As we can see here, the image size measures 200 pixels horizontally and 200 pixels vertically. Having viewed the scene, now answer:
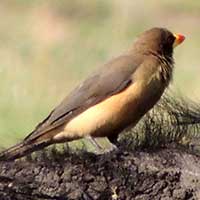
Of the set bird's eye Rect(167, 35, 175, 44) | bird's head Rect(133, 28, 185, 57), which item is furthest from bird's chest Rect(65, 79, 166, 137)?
bird's eye Rect(167, 35, 175, 44)

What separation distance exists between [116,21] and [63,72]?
2.19m

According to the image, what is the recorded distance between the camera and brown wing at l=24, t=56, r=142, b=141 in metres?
7.66

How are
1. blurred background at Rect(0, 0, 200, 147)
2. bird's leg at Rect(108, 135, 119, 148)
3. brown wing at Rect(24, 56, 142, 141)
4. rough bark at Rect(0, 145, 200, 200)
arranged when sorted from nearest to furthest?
rough bark at Rect(0, 145, 200, 200) → bird's leg at Rect(108, 135, 119, 148) → brown wing at Rect(24, 56, 142, 141) → blurred background at Rect(0, 0, 200, 147)

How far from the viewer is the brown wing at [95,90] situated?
7.66 meters

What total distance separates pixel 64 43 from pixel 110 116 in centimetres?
630

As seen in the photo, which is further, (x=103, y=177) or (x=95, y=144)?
(x=95, y=144)

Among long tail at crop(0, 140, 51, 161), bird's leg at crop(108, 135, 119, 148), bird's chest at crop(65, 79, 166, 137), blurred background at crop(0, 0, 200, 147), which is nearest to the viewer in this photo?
long tail at crop(0, 140, 51, 161)

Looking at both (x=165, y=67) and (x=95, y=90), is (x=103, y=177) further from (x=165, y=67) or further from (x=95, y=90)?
(x=165, y=67)

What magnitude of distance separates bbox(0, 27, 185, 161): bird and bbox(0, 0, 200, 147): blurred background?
2.27m

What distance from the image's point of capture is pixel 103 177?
634 cm

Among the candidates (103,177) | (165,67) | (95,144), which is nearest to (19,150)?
(103,177)

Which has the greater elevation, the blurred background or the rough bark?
the rough bark

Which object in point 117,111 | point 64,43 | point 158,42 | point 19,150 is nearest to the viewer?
point 19,150

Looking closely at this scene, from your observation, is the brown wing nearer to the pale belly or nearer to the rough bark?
the pale belly
